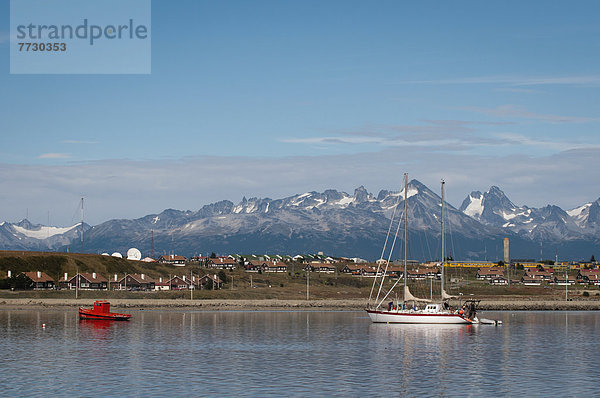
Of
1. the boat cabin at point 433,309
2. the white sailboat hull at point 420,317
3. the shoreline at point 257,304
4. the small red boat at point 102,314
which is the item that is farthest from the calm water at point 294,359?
the shoreline at point 257,304

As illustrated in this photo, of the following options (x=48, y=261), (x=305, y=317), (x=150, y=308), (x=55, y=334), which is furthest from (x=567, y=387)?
(x=48, y=261)

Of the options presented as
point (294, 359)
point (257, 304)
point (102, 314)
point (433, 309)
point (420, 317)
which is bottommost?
point (257, 304)

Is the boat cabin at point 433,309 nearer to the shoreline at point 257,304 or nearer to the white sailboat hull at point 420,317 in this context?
the white sailboat hull at point 420,317

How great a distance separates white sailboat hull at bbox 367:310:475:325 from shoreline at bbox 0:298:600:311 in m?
54.2

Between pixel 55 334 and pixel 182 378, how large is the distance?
42.4 m

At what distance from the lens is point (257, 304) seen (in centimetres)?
16975

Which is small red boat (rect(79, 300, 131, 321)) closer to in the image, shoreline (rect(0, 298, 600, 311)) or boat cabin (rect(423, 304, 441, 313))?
shoreline (rect(0, 298, 600, 311))

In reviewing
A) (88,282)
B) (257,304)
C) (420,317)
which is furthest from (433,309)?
(88,282)

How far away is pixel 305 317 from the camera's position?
131000mm

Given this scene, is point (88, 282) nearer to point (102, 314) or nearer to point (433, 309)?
point (102, 314)

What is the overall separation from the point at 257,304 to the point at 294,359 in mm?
103842

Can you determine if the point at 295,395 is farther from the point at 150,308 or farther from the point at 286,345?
the point at 150,308

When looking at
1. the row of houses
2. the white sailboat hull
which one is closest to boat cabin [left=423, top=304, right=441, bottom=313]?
the white sailboat hull

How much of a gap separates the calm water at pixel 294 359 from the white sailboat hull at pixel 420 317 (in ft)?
4.38
